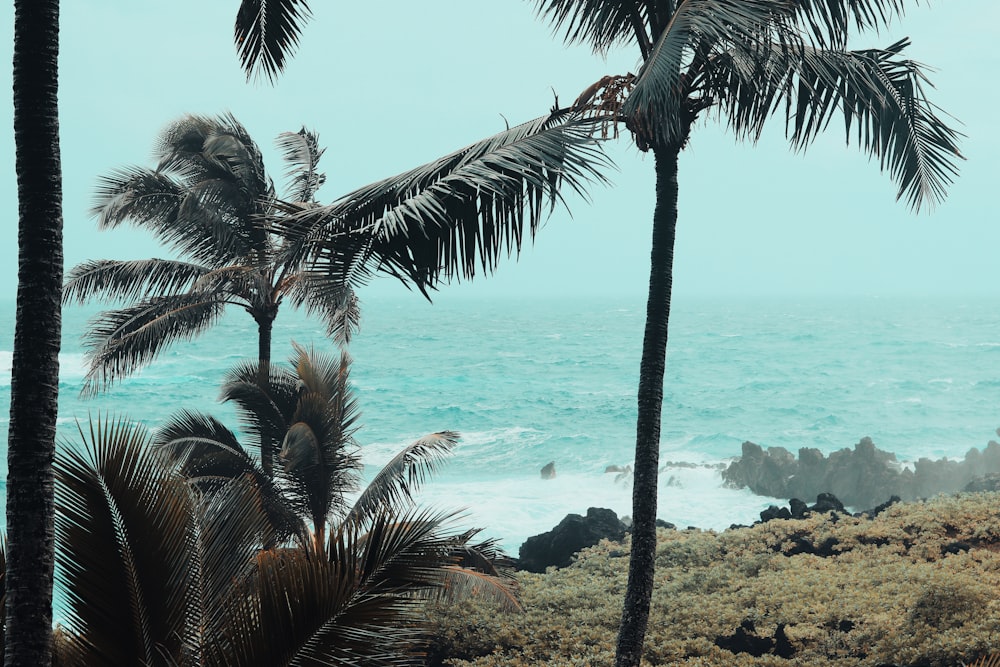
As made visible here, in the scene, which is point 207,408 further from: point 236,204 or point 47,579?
point 47,579

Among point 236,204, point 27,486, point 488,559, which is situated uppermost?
point 236,204

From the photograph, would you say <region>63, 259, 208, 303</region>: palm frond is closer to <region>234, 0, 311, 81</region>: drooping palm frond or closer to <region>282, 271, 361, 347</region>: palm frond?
<region>282, 271, 361, 347</region>: palm frond

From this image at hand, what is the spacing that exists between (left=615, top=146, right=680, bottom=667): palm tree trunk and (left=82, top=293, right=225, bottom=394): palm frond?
7947 millimetres

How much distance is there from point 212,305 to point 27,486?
33.0 ft

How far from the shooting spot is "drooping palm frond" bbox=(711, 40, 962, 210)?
7.05 meters

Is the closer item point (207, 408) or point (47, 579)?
point (47, 579)

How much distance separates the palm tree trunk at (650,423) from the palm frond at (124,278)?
8.49 metres

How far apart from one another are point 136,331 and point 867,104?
387 inches

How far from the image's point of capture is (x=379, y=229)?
17.3 ft

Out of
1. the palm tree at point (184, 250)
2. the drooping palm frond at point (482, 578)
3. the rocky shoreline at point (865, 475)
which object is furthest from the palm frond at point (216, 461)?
the rocky shoreline at point (865, 475)

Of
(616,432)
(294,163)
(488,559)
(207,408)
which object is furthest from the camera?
(207,408)

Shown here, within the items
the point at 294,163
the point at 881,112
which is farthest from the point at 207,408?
the point at 881,112

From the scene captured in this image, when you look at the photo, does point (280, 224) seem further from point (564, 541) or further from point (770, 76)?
point (564, 541)

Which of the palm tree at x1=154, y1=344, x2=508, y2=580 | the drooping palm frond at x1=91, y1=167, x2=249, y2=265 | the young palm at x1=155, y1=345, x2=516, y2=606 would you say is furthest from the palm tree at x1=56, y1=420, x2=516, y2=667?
the drooping palm frond at x1=91, y1=167, x2=249, y2=265
